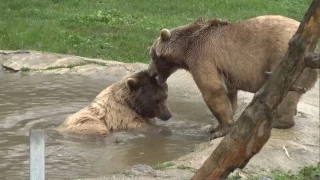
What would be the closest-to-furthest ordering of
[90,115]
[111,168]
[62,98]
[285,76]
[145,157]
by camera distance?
[285,76] < [111,168] < [145,157] < [90,115] < [62,98]

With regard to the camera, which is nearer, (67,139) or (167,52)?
(67,139)

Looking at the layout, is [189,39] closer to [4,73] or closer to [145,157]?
[145,157]

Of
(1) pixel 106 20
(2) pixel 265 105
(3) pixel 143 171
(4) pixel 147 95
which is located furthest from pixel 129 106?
(1) pixel 106 20

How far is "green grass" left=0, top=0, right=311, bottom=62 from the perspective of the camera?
595 inches

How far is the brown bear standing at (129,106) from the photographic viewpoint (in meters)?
9.18

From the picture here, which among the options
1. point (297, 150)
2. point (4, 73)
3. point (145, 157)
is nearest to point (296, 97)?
point (297, 150)

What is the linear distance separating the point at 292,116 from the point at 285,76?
372cm

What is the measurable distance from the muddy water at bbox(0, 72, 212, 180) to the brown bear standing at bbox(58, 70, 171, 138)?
0.83 feet

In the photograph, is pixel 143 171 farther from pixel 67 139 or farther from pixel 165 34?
pixel 165 34

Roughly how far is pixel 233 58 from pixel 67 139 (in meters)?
2.29

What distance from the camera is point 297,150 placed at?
7.59 m

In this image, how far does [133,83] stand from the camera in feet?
31.2

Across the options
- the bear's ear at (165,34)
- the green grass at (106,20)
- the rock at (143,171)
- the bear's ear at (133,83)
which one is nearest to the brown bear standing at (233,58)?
the bear's ear at (165,34)

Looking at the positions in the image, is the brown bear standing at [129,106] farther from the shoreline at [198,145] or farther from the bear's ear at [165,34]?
the shoreline at [198,145]
